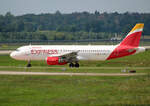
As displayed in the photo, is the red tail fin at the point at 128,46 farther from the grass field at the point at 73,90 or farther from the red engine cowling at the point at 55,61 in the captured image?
the grass field at the point at 73,90

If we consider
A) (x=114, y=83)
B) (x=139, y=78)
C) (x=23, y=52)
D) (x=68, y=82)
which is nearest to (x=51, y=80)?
(x=68, y=82)

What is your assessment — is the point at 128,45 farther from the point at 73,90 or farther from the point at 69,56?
the point at 73,90

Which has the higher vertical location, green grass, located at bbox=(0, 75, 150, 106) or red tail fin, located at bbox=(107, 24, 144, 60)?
red tail fin, located at bbox=(107, 24, 144, 60)

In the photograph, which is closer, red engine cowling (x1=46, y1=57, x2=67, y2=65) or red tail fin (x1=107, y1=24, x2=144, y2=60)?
red engine cowling (x1=46, y1=57, x2=67, y2=65)

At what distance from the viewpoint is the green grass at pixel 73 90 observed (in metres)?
28.6

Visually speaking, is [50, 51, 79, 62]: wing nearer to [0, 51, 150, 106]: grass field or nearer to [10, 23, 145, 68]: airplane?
[10, 23, 145, 68]: airplane

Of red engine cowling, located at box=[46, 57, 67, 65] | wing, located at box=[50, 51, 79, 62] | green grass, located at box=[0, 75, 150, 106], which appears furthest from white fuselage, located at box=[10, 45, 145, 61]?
green grass, located at box=[0, 75, 150, 106]

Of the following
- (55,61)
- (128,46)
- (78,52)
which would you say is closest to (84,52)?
(78,52)

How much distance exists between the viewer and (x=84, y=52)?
58.0 metres

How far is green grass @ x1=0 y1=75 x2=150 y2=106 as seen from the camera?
94.0 feet

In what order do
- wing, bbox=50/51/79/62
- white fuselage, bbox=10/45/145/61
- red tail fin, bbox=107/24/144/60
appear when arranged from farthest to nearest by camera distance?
white fuselage, bbox=10/45/145/61 → red tail fin, bbox=107/24/144/60 → wing, bbox=50/51/79/62

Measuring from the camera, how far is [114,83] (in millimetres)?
37812

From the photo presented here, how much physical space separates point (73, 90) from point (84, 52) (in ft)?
80.6

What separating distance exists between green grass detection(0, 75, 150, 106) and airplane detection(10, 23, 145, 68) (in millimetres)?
14517
